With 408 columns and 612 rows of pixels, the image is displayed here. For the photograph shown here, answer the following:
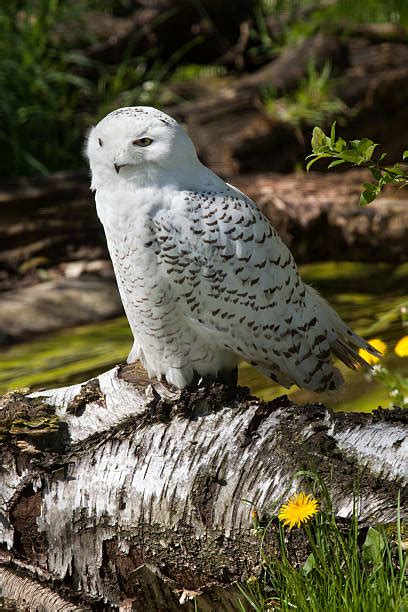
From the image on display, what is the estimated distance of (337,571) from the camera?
230cm

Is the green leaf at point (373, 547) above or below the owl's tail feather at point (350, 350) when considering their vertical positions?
below

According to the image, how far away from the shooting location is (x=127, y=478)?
2867mm

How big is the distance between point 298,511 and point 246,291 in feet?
2.90

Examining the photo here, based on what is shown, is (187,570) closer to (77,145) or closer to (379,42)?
(77,145)

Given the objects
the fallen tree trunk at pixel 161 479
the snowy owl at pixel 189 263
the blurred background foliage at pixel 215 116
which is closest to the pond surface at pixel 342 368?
the blurred background foliage at pixel 215 116

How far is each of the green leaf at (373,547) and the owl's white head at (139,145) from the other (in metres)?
1.34

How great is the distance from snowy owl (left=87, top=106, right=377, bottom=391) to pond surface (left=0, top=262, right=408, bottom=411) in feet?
3.34

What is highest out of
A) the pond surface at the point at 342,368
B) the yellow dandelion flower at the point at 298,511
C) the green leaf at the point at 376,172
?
the green leaf at the point at 376,172

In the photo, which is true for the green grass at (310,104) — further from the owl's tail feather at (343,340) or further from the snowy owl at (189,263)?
the snowy owl at (189,263)

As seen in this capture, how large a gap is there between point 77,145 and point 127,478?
17.5 feet

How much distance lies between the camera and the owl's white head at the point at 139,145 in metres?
2.92

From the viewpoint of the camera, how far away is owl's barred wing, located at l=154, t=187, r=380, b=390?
2957mm

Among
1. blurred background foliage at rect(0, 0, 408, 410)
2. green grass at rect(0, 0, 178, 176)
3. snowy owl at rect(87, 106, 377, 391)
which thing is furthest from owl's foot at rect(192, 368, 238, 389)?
green grass at rect(0, 0, 178, 176)

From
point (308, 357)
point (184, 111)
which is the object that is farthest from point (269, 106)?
point (308, 357)
